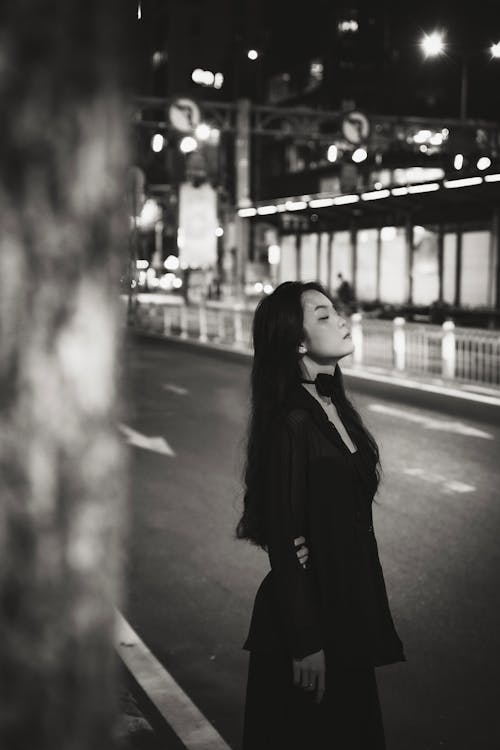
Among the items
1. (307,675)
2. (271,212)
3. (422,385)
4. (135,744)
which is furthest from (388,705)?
(271,212)

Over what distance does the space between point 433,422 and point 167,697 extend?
953 cm

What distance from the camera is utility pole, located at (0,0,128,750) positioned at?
24.0 inches

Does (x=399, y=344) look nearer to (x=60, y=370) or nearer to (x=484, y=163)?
(x=484, y=163)

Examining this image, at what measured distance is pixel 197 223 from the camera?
28406 mm

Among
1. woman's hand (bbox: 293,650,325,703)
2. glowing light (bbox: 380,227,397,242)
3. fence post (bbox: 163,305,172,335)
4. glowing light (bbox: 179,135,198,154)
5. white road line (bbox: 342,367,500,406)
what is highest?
glowing light (bbox: 179,135,198,154)

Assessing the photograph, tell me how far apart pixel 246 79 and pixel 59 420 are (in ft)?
Result: 233

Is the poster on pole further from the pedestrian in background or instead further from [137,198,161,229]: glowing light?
[137,198,161,229]: glowing light

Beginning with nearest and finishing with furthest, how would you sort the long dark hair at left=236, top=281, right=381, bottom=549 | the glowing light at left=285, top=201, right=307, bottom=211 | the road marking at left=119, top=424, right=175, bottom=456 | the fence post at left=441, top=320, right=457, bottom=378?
the long dark hair at left=236, top=281, right=381, bottom=549 < the road marking at left=119, top=424, right=175, bottom=456 < the fence post at left=441, top=320, right=457, bottom=378 < the glowing light at left=285, top=201, right=307, bottom=211

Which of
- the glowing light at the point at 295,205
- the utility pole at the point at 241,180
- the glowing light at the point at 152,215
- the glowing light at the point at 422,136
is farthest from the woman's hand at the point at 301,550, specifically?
the glowing light at the point at 152,215

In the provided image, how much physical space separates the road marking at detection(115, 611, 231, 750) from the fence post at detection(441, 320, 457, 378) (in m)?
12.2

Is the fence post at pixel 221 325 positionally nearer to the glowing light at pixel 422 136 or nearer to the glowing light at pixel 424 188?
the glowing light at pixel 424 188

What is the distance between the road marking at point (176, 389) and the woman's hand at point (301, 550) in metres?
14.2

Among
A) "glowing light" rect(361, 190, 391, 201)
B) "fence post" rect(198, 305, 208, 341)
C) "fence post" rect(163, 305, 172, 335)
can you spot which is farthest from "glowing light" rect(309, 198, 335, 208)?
"fence post" rect(198, 305, 208, 341)

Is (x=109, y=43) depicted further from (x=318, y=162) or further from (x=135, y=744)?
(x=318, y=162)
